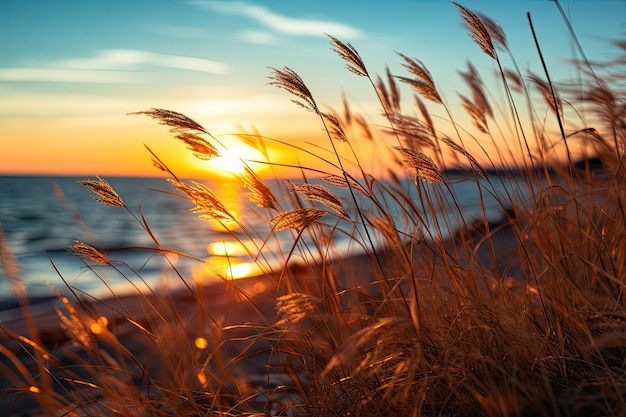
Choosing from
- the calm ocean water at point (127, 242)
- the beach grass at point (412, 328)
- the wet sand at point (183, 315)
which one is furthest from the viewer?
the calm ocean water at point (127, 242)

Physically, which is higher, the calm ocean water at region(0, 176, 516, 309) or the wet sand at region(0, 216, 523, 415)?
the calm ocean water at region(0, 176, 516, 309)

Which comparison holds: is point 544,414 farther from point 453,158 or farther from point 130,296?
point 130,296

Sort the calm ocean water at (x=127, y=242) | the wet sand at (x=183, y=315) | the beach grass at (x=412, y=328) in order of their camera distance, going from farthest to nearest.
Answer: the calm ocean water at (x=127, y=242) → the wet sand at (x=183, y=315) → the beach grass at (x=412, y=328)

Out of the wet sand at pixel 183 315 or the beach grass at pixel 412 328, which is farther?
the wet sand at pixel 183 315

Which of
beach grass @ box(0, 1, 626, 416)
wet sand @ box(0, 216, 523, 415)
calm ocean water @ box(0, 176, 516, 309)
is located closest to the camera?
beach grass @ box(0, 1, 626, 416)

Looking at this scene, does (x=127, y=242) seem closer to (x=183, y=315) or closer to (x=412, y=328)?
(x=183, y=315)

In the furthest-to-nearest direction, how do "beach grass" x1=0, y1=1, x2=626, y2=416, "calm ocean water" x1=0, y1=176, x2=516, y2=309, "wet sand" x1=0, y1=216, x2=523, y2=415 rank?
"calm ocean water" x1=0, y1=176, x2=516, y2=309 → "wet sand" x1=0, y1=216, x2=523, y2=415 → "beach grass" x1=0, y1=1, x2=626, y2=416

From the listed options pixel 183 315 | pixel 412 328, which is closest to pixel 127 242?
pixel 183 315

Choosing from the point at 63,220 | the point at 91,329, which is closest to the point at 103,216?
the point at 63,220

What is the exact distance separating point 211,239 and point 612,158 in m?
8.20

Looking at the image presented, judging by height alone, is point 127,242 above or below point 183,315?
above

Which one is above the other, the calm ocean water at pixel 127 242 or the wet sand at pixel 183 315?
the calm ocean water at pixel 127 242

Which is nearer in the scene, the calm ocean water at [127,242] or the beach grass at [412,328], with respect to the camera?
the beach grass at [412,328]

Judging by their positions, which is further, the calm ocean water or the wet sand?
the calm ocean water
